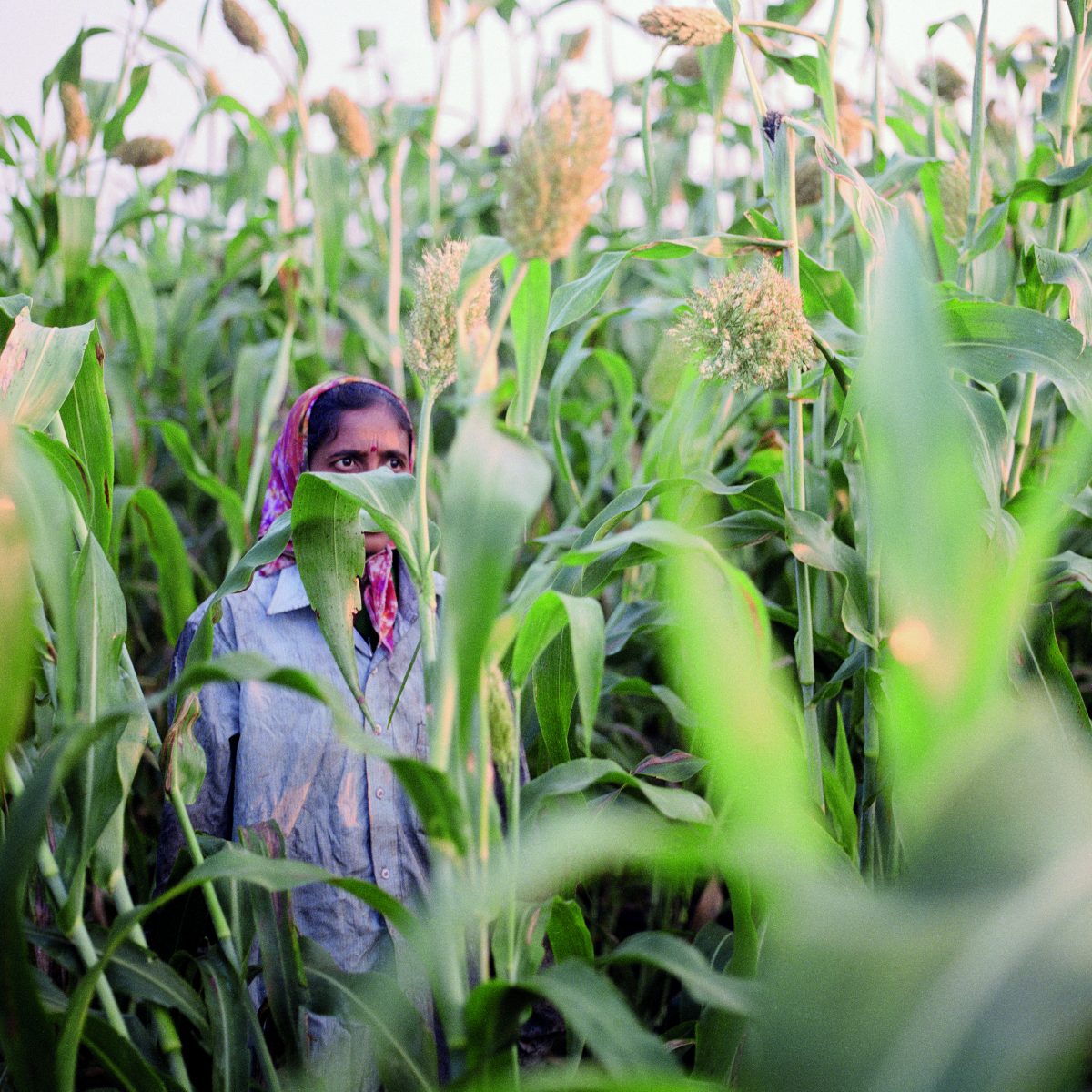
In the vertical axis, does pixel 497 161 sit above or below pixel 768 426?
above

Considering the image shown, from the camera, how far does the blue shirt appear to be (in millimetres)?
1251

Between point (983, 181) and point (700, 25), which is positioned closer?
point (700, 25)

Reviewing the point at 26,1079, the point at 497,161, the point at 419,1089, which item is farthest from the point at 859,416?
the point at 497,161

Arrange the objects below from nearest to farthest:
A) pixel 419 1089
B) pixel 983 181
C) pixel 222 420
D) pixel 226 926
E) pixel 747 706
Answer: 1. pixel 747 706
2. pixel 419 1089
3. pixel 226 926
4. pixel 983 181
5. pixel 222 420

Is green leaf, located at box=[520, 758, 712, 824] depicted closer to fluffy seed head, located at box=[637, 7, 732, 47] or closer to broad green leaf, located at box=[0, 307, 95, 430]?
broad green leaf, located at box=[0, 307, 95, 430]

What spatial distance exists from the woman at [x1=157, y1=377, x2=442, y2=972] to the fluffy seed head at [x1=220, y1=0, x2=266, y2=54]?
38.9 inches

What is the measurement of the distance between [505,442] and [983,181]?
3.60 feet

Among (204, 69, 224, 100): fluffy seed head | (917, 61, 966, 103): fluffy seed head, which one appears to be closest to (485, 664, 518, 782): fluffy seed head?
(917, 61, 966, 103): fluffy seed head

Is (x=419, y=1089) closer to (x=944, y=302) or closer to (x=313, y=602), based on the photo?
(x=313, y=602)

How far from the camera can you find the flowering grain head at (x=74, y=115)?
1798 millimetres

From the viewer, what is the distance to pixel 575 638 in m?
0.68

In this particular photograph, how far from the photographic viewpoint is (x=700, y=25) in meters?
1.02

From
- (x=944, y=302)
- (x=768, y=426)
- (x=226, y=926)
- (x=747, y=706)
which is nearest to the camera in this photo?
(x=747, y=706)

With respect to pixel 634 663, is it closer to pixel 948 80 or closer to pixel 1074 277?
pixel 1074 277
